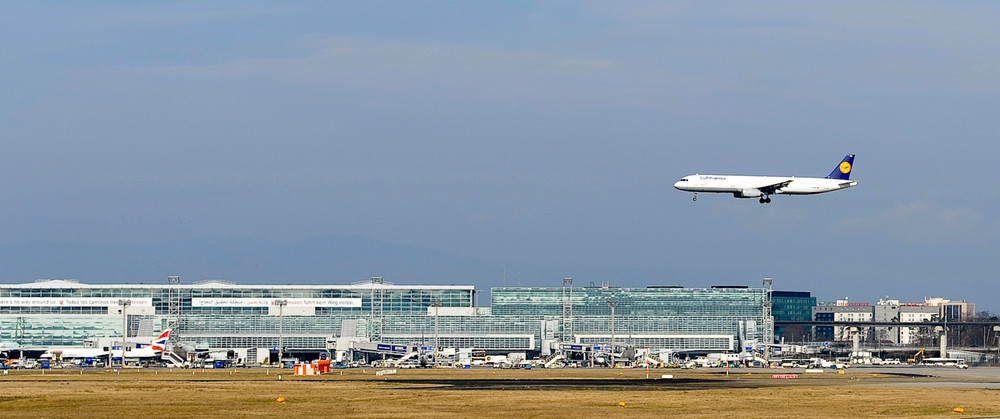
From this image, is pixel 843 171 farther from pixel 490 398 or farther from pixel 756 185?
pixel 490 398

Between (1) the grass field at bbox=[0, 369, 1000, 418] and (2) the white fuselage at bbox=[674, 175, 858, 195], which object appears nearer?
(1) the grass field at bbox=[0, 369, 1000, 418]

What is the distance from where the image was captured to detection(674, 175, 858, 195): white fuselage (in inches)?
5733

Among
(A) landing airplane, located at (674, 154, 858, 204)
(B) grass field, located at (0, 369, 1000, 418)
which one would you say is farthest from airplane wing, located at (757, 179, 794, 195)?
(B) grass field, located at (0, 369, 1000, 418)

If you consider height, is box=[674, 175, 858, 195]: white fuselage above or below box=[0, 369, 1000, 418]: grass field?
above

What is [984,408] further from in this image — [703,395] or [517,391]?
[517,391]

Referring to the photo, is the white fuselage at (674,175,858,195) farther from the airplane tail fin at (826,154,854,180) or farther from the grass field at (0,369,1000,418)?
the grass field at (0,369,1000,418)

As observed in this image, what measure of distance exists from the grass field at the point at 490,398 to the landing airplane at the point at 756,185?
28269 millimetres

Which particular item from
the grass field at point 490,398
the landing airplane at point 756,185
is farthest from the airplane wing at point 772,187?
the grass field at point 490,398

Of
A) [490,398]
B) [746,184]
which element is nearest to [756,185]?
[746,184]

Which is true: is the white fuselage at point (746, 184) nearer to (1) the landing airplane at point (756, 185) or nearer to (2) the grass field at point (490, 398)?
(1) the landing airplane at point (756, 185)

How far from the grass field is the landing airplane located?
92.7 ft

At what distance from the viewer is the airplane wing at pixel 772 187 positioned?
475ft

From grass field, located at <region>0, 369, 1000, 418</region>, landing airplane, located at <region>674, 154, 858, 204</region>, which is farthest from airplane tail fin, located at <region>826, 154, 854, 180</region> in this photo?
grass field, located at <region>0, 369, 1000, 418</region>

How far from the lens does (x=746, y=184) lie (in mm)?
146000
